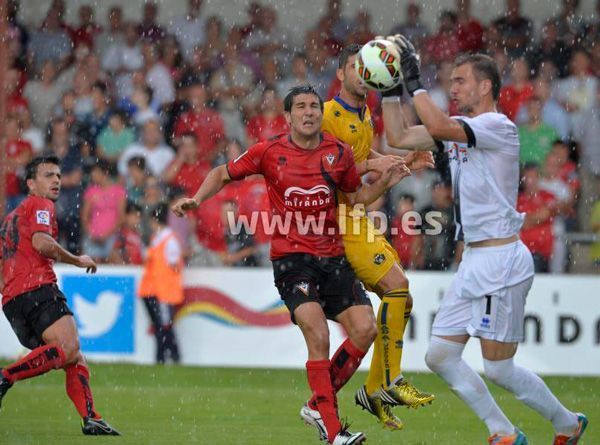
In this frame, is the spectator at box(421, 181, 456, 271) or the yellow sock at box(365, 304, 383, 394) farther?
the spectator at box(421, 181, 456, 271)

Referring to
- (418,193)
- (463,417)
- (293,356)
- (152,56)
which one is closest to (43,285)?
(463,417)

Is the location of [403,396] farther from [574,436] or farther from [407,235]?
[407,235]

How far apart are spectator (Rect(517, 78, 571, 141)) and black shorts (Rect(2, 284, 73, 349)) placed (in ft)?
23.9

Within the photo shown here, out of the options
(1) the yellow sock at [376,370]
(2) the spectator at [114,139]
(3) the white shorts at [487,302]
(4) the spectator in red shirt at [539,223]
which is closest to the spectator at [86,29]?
(2) the spectator at [114,139]

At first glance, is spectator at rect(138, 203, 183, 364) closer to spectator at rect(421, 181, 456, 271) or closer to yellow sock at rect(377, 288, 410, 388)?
spectator at rect(421, 181, 456, 271)

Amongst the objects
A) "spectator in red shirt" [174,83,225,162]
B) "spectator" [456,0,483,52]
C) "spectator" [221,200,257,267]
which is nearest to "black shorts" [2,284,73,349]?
"spectator" [221,200,257,267]

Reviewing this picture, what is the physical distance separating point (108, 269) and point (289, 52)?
4343mm

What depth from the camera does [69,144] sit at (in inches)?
639

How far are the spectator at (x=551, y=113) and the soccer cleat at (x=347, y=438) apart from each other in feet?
25.2

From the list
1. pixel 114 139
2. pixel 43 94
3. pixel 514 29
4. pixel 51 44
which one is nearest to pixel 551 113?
pixel 514 29

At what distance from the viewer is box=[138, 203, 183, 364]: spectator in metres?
13.8

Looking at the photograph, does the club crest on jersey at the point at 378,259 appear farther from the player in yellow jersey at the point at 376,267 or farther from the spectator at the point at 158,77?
the spectator at the point at 158,77

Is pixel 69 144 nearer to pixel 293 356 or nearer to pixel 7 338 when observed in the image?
pixel 7 338

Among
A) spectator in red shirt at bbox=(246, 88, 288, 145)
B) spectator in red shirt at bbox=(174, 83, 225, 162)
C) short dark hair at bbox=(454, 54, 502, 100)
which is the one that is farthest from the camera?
spectator in red shirt at bbox=(174, 83, 225, 162)
